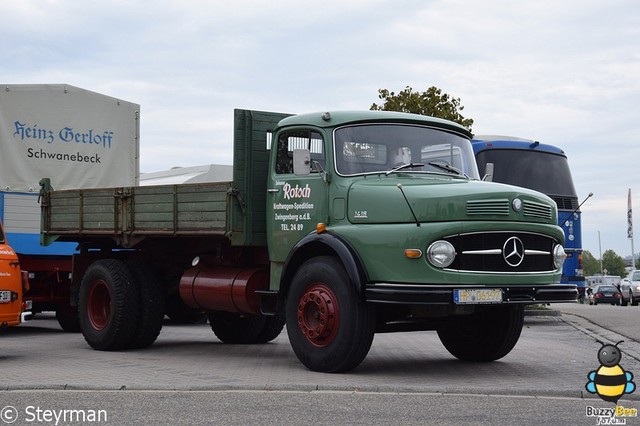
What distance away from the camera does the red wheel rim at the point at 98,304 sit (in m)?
13.7

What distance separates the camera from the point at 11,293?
1184 centimetres

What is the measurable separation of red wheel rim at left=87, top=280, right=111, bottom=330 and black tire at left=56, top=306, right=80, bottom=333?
3000 mm

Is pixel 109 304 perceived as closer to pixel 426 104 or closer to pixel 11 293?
pixel 11 293

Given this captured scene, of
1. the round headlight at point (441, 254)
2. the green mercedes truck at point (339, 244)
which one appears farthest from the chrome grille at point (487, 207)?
the round headlight at point (441, 254)

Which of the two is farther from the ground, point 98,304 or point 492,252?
point 492,252

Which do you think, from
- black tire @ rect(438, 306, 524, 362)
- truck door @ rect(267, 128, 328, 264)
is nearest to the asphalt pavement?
black tire @ rect(438, 306, 524, 362)

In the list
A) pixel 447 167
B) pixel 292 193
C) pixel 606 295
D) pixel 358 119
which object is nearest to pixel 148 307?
pixel 292 193

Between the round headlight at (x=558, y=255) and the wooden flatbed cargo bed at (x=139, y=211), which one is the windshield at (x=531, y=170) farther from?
the round headlight at (x=558, y=255)

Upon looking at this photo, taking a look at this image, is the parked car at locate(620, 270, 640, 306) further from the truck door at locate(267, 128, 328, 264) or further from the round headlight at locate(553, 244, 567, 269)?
the truck door at locate(267, 128, 328, 264)

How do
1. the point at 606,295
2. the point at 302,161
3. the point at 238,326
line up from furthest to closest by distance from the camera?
A: the point at 606,295, the point at 238,326, the point at 302,161

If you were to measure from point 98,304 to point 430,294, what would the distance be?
233 inches

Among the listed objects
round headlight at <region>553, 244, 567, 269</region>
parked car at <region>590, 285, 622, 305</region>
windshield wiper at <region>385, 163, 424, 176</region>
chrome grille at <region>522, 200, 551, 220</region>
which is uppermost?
windshield wiper at <region>385, 163, 424, 176</region>

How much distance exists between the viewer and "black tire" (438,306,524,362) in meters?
11.3

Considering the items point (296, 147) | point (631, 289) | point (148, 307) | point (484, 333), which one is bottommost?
point (631, 289)
